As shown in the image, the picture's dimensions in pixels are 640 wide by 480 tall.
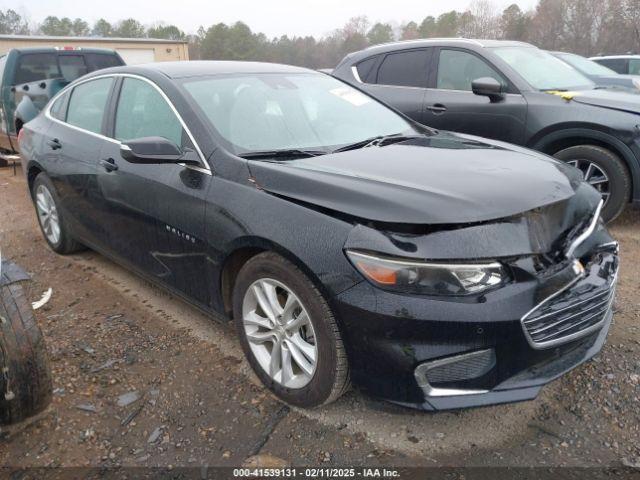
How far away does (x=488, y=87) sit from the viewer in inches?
189

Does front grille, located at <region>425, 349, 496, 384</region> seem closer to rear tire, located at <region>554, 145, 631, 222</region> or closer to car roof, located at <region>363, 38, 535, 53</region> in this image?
rear tire, located at <region>554, 145, 631, 222</region>

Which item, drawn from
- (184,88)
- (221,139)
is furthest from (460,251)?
(184,88)

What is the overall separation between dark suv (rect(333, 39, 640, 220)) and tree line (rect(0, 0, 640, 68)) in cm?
3817

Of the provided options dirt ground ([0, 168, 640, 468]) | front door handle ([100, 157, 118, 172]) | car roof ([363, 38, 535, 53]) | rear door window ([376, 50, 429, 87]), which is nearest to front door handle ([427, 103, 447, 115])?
rear door window ([376, 50, 429, 87])

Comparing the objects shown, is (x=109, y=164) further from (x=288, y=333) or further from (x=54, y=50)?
(x=54, y=50)

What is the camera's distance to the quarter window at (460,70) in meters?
5.25

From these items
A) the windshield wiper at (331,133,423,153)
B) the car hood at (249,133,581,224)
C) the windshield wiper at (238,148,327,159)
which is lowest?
the car hood at (249,133,581,224)

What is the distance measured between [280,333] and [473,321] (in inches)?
36.1

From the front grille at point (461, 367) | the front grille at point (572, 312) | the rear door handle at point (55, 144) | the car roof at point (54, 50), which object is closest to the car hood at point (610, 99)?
the front grille at point (572, 312)

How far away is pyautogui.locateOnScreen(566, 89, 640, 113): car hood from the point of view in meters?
4.46

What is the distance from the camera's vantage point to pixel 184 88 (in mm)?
3004

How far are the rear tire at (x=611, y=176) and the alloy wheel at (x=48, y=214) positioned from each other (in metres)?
4.50

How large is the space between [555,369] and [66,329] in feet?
→ 9.15

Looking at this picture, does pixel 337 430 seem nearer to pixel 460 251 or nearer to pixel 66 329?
pixel 460 251
